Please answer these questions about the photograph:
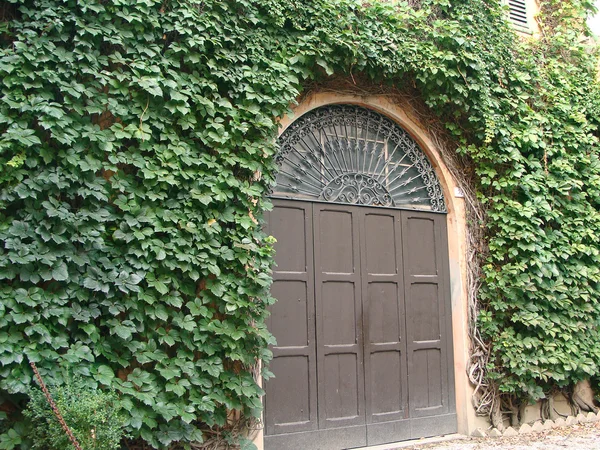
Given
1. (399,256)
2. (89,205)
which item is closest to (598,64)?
(399,256)

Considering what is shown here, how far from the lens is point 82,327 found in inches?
184

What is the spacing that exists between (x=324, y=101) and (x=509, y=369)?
3.45 m

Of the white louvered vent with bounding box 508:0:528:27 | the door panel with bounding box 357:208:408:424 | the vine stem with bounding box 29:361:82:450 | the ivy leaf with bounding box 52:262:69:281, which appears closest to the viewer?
the vine stem with bounding box 29:361:82:450

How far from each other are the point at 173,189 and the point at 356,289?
2.26m

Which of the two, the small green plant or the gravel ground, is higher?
the small green plant

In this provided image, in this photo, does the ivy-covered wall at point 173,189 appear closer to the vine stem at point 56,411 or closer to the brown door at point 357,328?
the vine stem at point 56,411

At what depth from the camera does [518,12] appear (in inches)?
327

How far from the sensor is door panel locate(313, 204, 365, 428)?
6191 mm

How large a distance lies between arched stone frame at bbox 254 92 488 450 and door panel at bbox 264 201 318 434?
4.64 feet

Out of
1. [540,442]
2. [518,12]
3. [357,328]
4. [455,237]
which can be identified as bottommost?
[540,442]

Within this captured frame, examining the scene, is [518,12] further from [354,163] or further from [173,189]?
[173,189]


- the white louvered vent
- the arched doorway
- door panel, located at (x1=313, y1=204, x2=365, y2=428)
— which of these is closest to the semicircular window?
the arched doorway

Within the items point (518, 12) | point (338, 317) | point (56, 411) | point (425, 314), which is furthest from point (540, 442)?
point (518, 12)

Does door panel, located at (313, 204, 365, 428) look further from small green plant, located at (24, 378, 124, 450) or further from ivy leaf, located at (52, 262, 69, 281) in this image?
ivy leaf, located at (52, 262, 69, 281)
